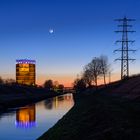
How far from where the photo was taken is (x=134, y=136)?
62.5 feet

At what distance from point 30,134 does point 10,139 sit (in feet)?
15.1

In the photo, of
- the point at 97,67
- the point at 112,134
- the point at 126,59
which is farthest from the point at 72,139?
the point at 97,67

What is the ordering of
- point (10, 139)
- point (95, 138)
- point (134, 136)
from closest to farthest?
point (134, 136) < point (95, 138) < point (10, 139)

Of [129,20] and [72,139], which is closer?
[72,139]

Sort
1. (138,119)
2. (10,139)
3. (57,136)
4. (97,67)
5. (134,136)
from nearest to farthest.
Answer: (134,136), (138,119), (57,136), (10,139), (97,67)

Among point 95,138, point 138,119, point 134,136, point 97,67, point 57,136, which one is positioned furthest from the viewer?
point 97,67

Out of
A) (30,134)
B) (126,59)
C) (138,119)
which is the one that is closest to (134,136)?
(138,119)

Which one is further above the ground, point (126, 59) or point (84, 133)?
point (126, 59)

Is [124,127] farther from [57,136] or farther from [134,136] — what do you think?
[57,136]

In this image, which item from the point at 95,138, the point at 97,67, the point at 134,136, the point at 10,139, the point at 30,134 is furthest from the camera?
the point at 97,67

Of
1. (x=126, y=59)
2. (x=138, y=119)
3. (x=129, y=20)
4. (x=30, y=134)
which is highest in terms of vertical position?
Result: (x=129, y=20)

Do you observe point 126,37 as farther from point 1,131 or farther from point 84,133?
point 84,133

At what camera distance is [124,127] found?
22.1 meters

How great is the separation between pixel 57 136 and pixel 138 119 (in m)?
6.66
